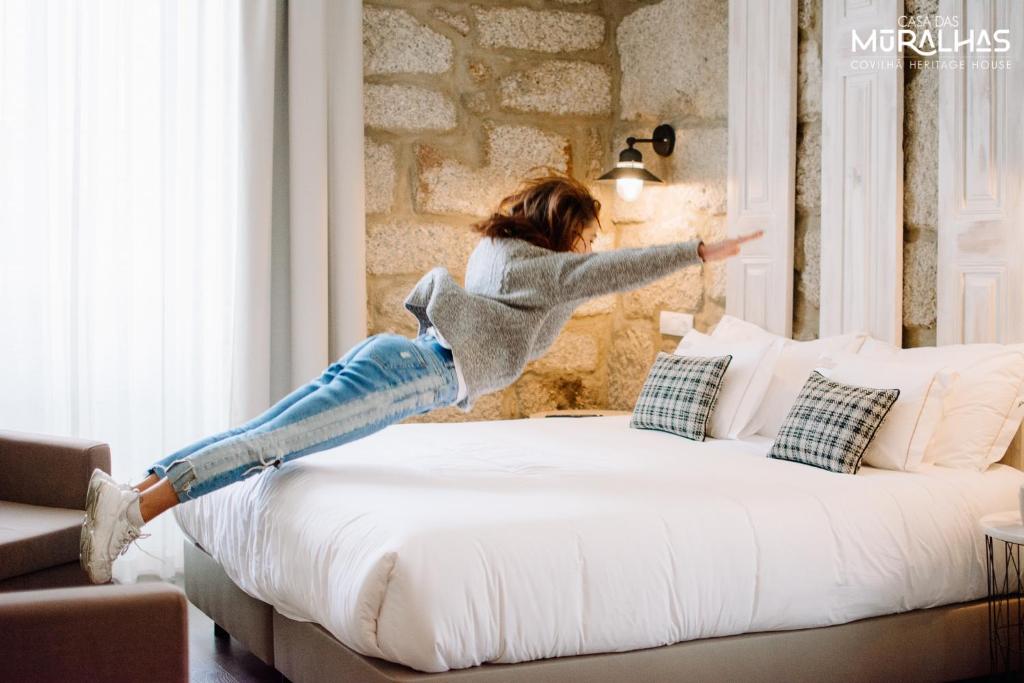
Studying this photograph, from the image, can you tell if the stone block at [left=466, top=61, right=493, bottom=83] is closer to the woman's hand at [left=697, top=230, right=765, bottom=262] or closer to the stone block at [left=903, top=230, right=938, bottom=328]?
the stone block at [left=903, top=230, right=938, bottom=328]

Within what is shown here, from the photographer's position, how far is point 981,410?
302 cm

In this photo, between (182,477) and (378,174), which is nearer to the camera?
(182,477)

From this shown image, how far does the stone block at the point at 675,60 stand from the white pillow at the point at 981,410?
1.67 metres

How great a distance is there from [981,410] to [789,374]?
685mm

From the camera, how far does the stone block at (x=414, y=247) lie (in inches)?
185

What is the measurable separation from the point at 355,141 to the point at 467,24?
2.58ft

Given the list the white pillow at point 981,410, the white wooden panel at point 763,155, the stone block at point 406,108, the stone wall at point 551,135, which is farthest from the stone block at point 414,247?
the white pillow at point 981,410

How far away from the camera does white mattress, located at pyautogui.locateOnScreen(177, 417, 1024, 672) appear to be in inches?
85.7

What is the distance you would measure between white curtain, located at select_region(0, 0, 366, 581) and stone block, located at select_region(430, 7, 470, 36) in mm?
410

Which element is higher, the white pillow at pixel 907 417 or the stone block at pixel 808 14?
the stone block at pixel 808 14

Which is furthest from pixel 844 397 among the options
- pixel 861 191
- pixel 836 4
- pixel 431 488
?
pixel 836 4

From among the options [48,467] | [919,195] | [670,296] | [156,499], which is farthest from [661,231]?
[156,499]

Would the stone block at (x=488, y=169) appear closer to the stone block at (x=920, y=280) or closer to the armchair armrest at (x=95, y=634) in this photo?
the stone block at (x=920, y=280)

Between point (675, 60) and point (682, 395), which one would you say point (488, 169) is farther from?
point (682, 395)
